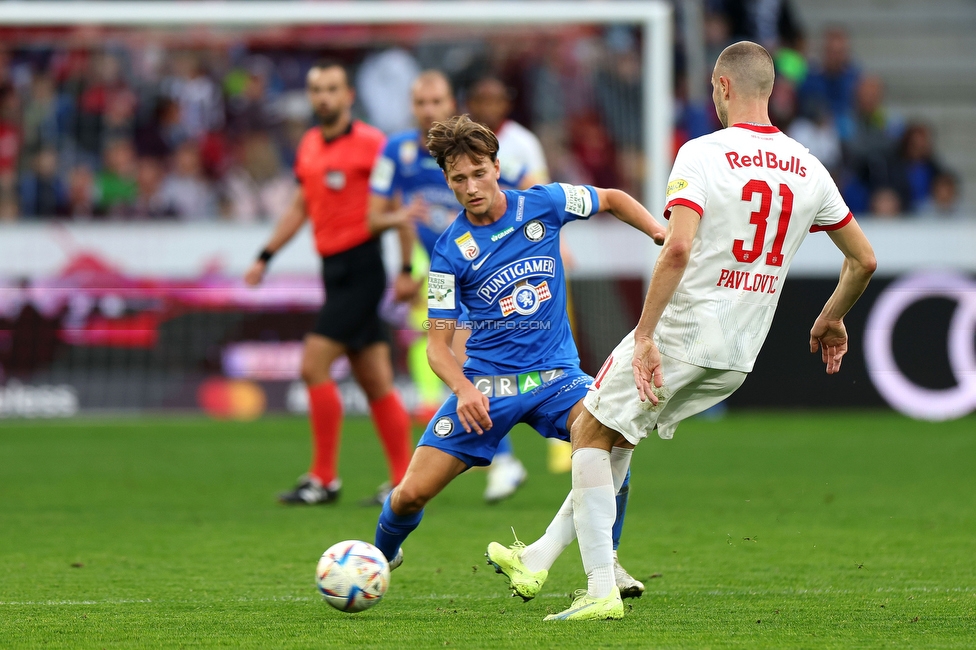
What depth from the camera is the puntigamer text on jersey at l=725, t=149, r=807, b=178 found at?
452 cm

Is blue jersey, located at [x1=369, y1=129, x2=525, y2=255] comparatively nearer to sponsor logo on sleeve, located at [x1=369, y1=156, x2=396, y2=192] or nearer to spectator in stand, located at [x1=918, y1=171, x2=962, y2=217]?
sponsor logo on sleeve, located at [x1=369, y1=156, x2=396, y2=192]

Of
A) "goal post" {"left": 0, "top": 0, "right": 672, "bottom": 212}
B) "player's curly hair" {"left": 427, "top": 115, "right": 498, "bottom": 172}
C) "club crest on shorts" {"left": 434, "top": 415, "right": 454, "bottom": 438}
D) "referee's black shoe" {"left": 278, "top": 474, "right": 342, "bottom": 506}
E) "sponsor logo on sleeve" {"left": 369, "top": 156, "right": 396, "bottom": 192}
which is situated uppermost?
"goal post" {"left": 0, "top": 0, "right": 672, "bottom": 212}

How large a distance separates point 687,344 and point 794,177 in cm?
65

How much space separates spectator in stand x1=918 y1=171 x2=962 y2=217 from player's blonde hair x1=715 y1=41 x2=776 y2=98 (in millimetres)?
11191

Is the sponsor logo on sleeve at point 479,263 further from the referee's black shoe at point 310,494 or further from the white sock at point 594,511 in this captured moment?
the referee's black shoe at point 310,494

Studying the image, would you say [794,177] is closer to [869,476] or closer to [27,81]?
[869,476]

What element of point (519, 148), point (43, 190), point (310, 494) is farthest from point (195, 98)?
point (310, 494)

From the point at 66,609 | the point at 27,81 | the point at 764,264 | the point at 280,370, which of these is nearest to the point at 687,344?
the point at 764,264

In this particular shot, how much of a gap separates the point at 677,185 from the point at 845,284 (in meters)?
0.78

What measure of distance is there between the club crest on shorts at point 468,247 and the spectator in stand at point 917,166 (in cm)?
1113

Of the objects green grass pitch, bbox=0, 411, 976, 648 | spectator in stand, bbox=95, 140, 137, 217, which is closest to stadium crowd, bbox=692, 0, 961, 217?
green grass pitch, bbox=0, 411, 976, 648

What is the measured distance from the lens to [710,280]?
458cm

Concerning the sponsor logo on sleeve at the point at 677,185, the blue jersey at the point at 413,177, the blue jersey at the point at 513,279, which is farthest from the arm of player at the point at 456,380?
the blue jersey at the point at 413,177

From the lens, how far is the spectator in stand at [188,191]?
1388 cm
